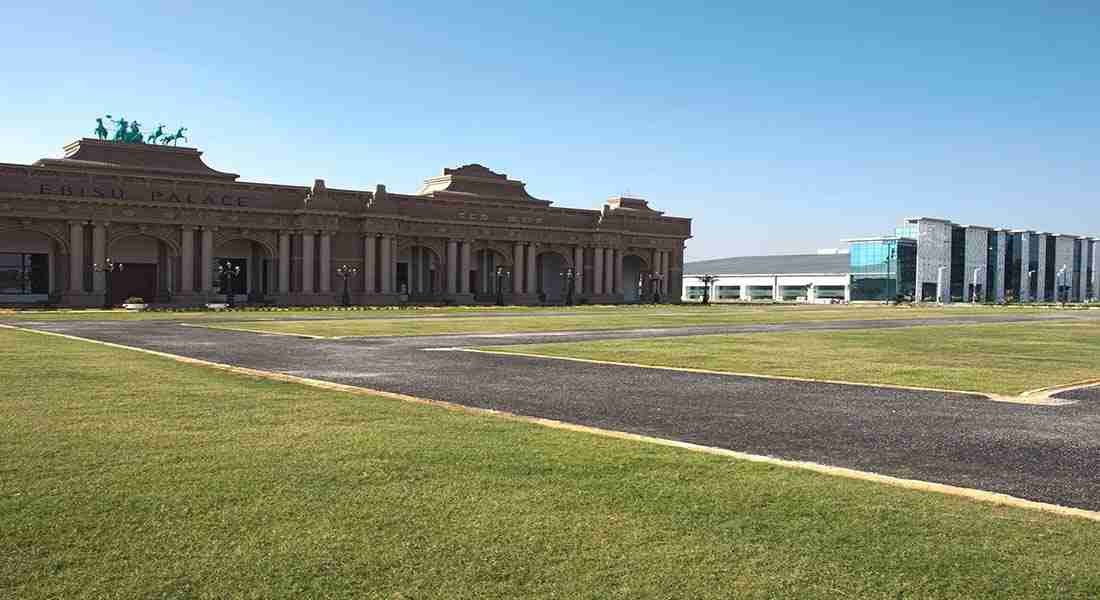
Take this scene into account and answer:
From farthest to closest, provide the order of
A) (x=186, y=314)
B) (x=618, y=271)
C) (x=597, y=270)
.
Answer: (x=618, y=271) → (x=597, y=270) → (x=186, y=314)

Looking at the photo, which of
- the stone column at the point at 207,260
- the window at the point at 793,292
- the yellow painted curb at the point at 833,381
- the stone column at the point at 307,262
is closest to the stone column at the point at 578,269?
the stone column at the point at 307,262

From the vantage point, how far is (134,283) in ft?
289

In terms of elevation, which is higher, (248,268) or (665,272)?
(665,272)

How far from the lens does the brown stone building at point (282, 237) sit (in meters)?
81.1

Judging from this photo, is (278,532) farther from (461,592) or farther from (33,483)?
(33,483)

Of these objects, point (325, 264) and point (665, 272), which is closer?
point (325, 264)

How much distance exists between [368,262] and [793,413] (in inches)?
3427

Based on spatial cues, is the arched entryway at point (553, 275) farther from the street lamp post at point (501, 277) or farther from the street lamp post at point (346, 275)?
the street lamp post at point (346, 275)

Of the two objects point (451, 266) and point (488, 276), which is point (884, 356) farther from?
point (488, 276)

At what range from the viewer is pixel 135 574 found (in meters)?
5.83

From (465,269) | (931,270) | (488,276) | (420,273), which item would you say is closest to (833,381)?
(465,269)

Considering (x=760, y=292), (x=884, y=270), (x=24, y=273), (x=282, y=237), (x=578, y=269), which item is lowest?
(x=760, y=292)

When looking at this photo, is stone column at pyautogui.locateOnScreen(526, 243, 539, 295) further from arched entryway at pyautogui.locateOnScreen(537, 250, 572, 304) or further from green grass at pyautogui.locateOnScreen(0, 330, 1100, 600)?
green grass at pyautogui.locateOnScreen(0, 330, 1100, 600)

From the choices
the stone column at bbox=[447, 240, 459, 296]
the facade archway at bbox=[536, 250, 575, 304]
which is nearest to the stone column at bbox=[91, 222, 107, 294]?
the stone column at bbox=[447, 240, 459, 296]
